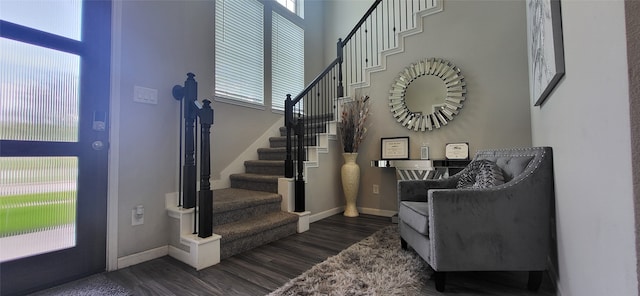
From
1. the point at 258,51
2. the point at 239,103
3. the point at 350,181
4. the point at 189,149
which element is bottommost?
the point at 350,181

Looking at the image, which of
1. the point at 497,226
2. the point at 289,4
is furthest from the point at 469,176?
the point at 289,4

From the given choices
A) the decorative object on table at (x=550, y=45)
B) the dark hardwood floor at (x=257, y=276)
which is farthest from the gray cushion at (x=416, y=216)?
the decorative object on table at (x=550, y=45)

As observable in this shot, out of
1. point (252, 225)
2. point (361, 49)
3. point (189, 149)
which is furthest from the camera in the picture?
point (361, 49)

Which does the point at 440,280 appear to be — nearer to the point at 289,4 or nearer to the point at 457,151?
the point at 457,151

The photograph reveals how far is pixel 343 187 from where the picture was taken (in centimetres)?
342

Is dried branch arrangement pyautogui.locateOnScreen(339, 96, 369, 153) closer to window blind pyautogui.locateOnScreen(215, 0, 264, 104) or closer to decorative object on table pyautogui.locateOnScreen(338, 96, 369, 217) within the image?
decorative object on table pyautogui.locateOnScreen(338, 96, 369, 217)

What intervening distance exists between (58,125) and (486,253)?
110 inches

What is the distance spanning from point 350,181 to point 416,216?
161cm

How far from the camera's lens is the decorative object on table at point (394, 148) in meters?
3.28

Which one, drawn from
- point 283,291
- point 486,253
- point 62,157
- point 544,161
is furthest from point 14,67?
point 544,161

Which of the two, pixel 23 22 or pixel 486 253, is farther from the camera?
pixel 23 22

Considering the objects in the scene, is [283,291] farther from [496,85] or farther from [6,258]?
[496,85]

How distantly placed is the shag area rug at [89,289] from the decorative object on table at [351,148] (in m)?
2.38

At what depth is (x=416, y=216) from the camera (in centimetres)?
174
